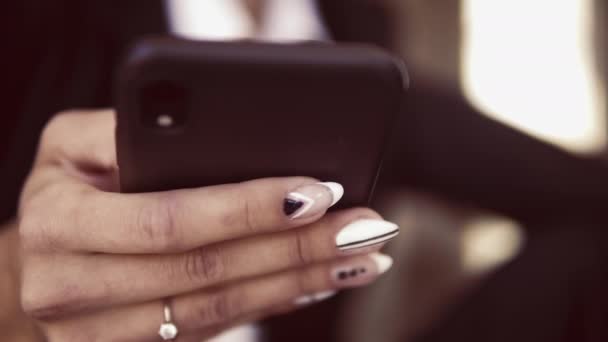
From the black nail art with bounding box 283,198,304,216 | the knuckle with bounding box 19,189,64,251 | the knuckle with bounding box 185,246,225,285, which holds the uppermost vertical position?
the black nail art with bounding box 283,198,304,216

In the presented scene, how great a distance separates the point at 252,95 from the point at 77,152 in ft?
0.80

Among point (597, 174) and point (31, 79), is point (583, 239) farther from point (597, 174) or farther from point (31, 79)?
point (31, 79)

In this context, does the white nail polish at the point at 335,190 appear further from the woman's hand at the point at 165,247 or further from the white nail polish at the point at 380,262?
the white nail polish at the point at 380,262

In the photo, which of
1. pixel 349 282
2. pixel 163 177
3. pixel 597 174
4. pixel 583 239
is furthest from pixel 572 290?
pixel 163 177

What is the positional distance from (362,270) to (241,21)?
2.58ft

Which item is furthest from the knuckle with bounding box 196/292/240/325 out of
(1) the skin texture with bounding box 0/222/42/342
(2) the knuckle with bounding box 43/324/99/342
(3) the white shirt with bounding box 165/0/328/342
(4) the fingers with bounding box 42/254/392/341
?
(3) the white shirt with bounding box 165/0/328/342

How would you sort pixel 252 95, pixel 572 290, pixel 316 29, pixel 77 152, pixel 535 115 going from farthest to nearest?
pixel 535 115
pixel 316 29
pixel 572 290
pixel 77 152
pixel 252 95

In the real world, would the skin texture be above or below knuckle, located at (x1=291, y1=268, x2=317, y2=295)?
below

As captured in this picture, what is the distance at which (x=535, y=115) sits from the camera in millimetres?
1668

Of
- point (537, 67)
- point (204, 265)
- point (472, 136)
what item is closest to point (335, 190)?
point (204, 265)

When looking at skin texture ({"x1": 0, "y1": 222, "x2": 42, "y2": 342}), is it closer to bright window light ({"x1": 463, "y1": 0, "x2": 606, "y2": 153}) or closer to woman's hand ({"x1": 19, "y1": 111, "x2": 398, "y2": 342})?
woman's hand ({"x1": 19, "y1": 111, "x2": 398, "y2": 342})

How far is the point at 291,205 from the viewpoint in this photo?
375mm

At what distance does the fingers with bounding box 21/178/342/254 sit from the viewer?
14.4 inches

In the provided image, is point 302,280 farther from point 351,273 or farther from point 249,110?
point 249,110
